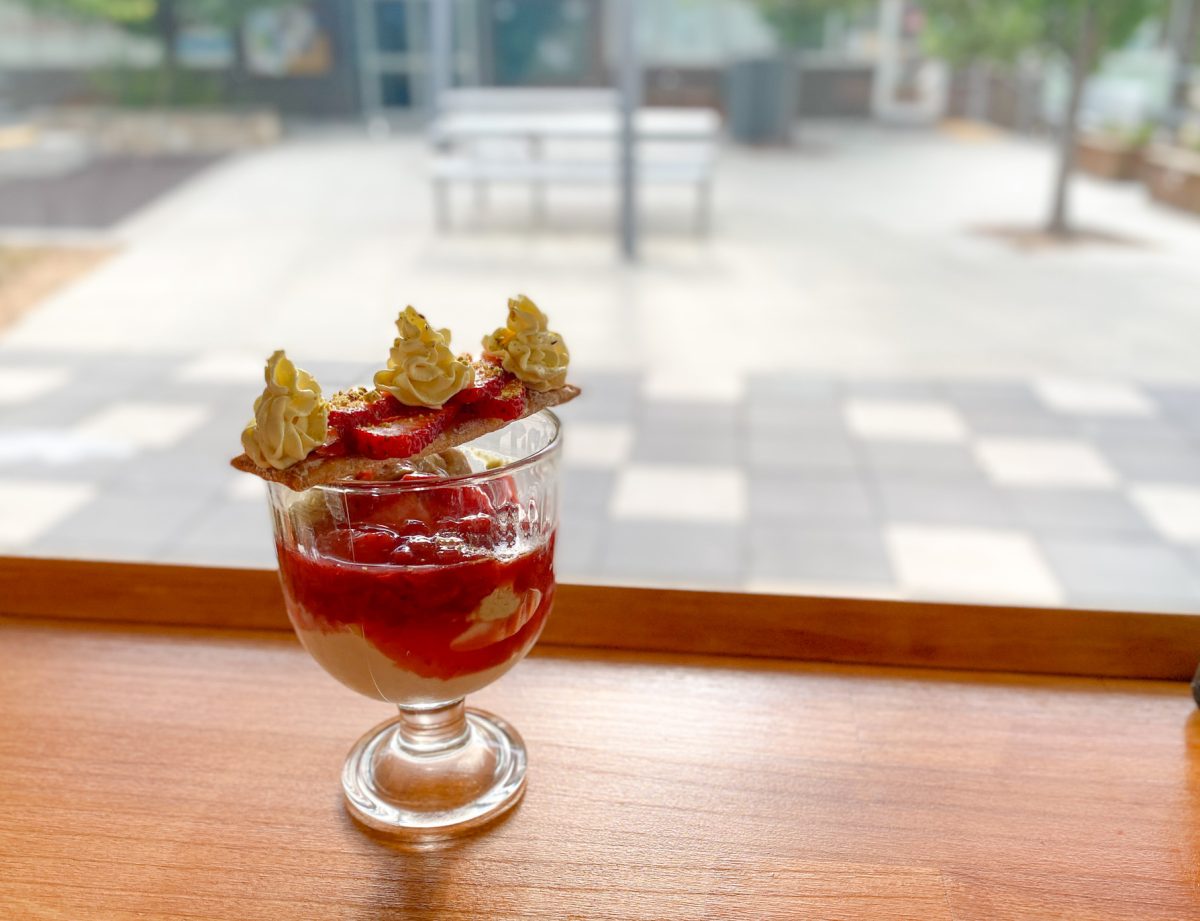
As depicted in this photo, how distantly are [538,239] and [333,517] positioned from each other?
3.73m

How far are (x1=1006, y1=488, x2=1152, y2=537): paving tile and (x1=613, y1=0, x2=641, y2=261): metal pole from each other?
2.05 metres

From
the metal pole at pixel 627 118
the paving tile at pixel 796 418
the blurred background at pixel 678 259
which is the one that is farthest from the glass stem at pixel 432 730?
the metal pole at pixel 627 118

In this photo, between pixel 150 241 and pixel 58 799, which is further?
pixel 150 241

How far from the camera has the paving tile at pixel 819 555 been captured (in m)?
1.70

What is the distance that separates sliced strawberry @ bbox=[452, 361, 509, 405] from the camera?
1.38ft

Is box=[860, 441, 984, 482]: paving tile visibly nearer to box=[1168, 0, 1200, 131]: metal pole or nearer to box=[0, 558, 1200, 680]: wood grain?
box=[0, 558, 1200, 680]: wood grain

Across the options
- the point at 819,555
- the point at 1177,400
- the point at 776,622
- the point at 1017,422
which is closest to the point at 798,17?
the point at 1177,400

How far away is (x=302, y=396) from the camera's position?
382 mm

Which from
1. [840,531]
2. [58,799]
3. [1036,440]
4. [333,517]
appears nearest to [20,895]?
[58,799]

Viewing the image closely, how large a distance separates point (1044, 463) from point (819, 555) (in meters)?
0.66

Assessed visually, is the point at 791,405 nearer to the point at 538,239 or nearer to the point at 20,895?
the point at 538,239

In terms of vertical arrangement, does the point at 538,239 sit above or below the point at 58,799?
below

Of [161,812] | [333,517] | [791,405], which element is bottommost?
[791,405]

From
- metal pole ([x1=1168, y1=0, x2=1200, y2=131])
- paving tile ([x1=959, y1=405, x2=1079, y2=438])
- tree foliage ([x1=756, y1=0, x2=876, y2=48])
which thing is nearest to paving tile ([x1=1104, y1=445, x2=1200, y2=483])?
paving tile ([x1=959, y1=405, x2=1079, y2=438])
